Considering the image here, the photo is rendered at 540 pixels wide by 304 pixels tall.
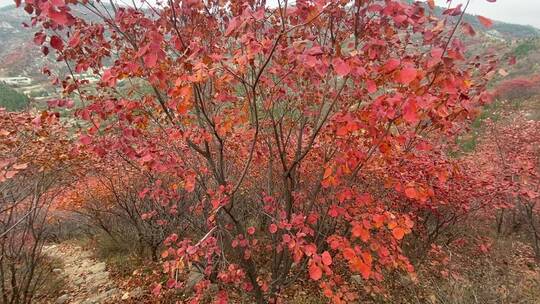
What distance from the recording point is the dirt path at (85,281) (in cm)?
783

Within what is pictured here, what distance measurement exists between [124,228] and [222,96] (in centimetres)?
901

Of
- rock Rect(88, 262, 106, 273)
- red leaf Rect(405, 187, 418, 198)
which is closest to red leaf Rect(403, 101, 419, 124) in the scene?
red leaf Rect(405, 187, 418, 198)

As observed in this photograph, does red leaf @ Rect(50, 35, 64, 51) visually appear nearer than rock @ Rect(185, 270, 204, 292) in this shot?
Yes

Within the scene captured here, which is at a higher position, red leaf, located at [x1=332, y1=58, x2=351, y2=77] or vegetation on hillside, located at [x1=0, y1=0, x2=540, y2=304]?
red leaf, located at [x1=332, y1=58, x2=351, y2=77]

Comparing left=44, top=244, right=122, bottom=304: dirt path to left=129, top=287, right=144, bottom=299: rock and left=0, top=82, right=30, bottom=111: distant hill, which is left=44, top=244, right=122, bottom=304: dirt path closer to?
left=129, top=287, right=144, bottom=299: rock

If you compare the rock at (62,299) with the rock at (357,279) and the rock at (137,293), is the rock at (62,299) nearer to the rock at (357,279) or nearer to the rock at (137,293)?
the rock at (137,293)

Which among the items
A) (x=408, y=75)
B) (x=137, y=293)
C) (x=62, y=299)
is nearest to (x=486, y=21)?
(x=408, y=75)

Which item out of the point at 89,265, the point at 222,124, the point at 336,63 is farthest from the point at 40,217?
the point at 336,63

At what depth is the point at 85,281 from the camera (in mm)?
8938

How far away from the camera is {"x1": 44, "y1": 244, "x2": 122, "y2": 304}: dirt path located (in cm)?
783

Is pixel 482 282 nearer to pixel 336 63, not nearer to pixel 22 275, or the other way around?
pixel 336 63

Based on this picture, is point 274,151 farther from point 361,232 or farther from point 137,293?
point 137,293

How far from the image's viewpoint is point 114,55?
3934 mm

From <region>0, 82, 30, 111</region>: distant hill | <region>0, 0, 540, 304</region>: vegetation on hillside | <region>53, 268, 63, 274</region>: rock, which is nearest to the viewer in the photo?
<region>0, 0, 540, 304</region>: vegetation on hillside
